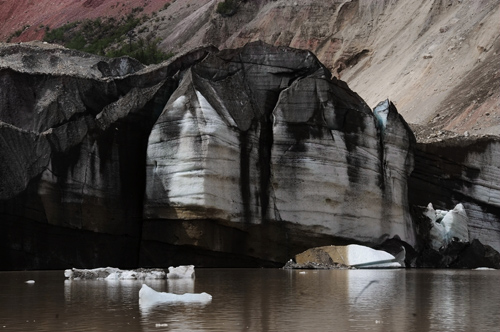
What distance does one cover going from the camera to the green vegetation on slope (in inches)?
3056

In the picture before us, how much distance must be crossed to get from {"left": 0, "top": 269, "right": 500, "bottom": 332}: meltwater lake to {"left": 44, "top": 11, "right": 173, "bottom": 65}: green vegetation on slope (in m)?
57.4

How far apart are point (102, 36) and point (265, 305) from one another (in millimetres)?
76147

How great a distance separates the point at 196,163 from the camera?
23922 mm

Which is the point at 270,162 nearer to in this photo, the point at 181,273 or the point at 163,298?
the point at 181,273

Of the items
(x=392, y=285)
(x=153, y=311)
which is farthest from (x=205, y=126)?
(x=153, y=311)

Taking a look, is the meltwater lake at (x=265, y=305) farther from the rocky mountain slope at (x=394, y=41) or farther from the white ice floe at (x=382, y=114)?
the rocky mountain slope at (x=394, y=41)

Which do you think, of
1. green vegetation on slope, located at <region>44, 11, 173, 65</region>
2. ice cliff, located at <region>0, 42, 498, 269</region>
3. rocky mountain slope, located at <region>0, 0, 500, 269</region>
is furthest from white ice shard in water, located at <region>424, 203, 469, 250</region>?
green vegetation on slope, located at <region>44, 11, 173, 65</region>

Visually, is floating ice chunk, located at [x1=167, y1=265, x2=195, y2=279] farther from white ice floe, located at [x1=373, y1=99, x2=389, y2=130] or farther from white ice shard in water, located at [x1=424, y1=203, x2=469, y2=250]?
white ice shard in water, located at [x1=424, y1=203, x2=469, y2=250]

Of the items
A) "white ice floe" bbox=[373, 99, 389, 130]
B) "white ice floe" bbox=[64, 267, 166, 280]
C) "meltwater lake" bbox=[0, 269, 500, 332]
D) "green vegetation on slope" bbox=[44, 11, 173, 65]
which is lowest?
"meltwater lake" bbox=[0, 269, 500, 332]

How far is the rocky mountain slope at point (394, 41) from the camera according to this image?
46.8 meters

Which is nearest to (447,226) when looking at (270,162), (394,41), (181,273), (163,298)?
(270,162)

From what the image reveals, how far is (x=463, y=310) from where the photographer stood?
39.8 feet

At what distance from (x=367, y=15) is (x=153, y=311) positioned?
5399 centimetres

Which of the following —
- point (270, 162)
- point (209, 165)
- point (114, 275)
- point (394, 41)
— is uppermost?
point (394, 41)
